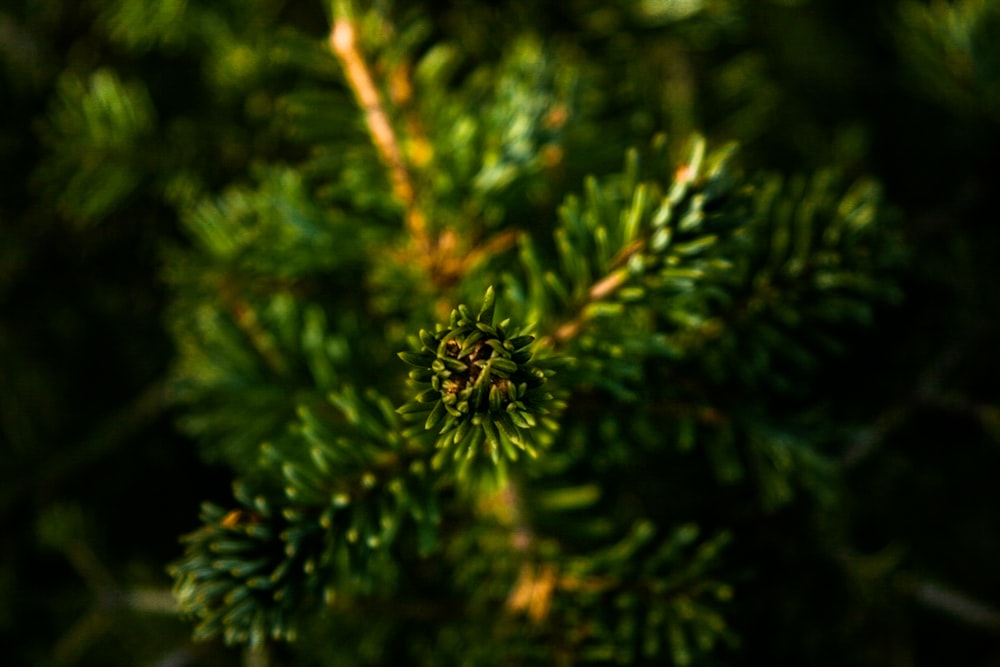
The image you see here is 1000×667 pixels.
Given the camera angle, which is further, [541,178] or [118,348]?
[118,348]

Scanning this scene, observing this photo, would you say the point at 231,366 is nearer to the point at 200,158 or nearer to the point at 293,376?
the point at 293,376

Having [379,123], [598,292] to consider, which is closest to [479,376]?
[598,292]

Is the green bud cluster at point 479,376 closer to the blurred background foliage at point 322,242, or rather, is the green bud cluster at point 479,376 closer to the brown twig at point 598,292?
the brown twig at point 598,292

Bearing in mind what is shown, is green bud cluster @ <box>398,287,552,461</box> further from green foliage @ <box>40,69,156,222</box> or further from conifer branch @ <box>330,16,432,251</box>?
green foliage @ <box>40,69,156,222</box>

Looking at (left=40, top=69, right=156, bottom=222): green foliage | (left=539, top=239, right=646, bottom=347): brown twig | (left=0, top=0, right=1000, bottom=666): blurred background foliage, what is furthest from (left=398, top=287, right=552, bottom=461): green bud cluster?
(left=40, top=69, right=156, bottom=222): green foliage

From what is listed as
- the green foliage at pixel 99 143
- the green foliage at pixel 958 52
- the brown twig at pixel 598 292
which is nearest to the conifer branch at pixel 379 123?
the brown twig at pixel 598 292

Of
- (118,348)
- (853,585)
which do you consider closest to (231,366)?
(118,348)

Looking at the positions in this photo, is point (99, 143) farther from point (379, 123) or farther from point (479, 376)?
point (479, 376)
